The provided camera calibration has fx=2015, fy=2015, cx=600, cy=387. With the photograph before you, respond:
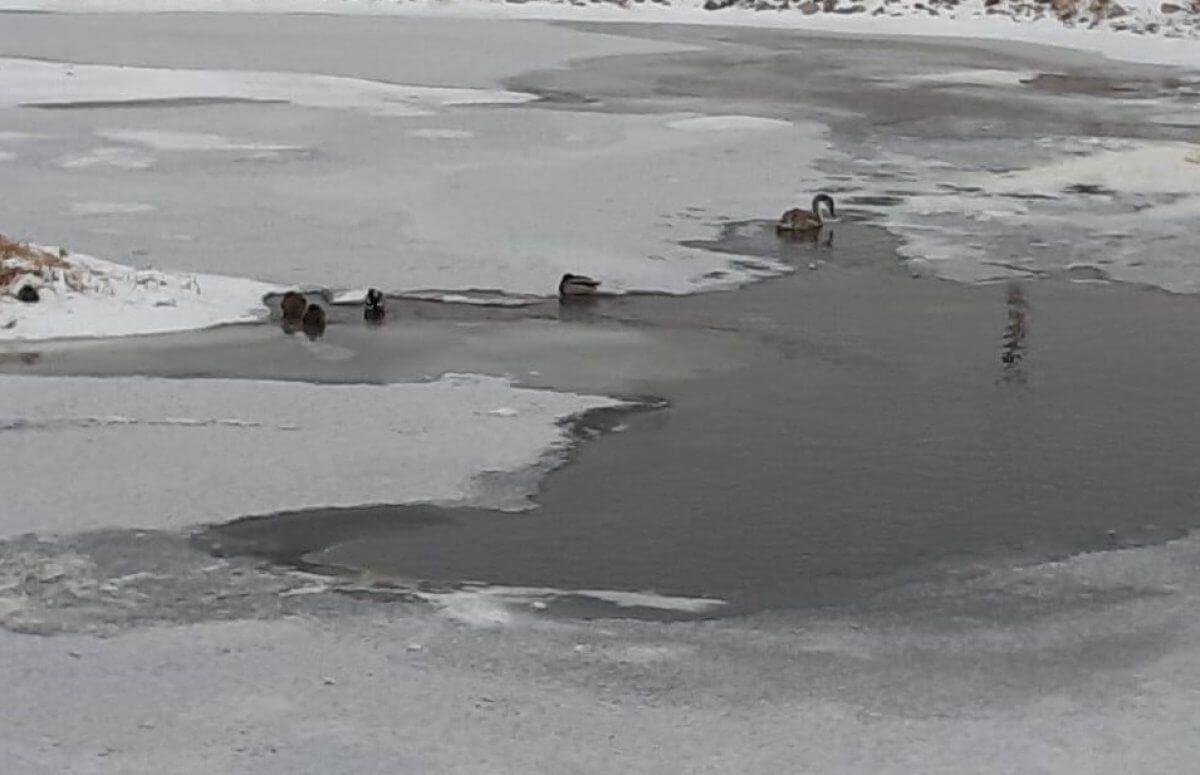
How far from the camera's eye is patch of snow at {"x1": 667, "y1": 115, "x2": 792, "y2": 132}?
19.0 m

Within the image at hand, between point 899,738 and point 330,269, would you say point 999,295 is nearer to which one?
point 330,269

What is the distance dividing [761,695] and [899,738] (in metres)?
0.46

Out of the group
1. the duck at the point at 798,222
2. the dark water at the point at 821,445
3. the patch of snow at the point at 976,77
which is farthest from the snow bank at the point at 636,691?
the patch of snow at the point at 976,77

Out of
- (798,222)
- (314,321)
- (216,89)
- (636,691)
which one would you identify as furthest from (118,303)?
(216,89)

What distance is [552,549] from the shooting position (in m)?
6.90

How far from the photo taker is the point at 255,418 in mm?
8656

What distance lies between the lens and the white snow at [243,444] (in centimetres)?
740

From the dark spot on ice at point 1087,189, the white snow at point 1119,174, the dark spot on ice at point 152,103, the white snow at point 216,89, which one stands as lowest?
the dark spot on ice at point 1087,189

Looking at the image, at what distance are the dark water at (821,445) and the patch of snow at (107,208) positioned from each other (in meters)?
3.87

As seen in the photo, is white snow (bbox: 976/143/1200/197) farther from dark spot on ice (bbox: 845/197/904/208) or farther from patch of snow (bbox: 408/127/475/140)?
patch of snow (bbox: 408/127/475/140)

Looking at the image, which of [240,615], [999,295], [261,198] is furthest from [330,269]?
[240,615]

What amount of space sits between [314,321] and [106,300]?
1.21m

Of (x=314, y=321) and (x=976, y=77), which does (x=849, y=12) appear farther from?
(x=314, y=321)

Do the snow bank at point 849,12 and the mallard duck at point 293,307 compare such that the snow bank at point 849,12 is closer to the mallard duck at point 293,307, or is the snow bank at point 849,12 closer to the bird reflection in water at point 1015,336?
the bird reflection in water at point 1015,336
